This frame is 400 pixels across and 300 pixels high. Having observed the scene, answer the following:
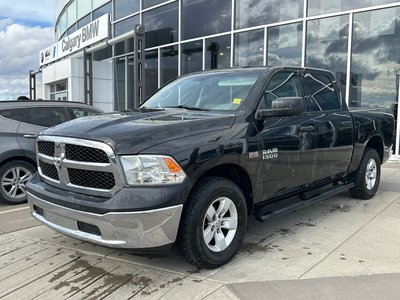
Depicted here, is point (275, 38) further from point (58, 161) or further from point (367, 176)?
point (58, 161)

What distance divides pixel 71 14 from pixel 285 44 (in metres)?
17.3

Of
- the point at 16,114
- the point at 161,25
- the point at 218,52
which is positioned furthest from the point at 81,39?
the point at 16,114

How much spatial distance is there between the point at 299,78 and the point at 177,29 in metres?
11.2

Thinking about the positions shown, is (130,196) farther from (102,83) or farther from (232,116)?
(102,83)

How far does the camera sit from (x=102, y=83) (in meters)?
19.5

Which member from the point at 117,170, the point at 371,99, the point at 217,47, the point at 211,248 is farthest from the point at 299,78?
the point at 217,47

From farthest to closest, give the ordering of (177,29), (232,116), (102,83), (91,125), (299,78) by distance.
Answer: (102,83) < (177,29) < (299,78) < (232,116) < (91,125)

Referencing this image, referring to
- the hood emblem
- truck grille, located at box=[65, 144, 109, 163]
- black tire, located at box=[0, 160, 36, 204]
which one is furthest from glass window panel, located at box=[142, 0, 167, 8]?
truck grille, located at box=[65, 144, 109, 163]

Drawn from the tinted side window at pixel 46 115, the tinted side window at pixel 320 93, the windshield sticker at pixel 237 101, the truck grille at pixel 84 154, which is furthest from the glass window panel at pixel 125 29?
the truck grille at pixel 84 154

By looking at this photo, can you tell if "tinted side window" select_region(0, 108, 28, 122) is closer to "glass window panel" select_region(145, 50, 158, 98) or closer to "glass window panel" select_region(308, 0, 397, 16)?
"glass window panel" select_region(308, 0, 397, 16)

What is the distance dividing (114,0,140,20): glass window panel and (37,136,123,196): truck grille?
49.1 ft

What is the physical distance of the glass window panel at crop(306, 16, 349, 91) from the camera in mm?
10969

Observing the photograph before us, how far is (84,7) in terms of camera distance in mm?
22750

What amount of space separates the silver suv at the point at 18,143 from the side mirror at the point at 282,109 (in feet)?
13.6
